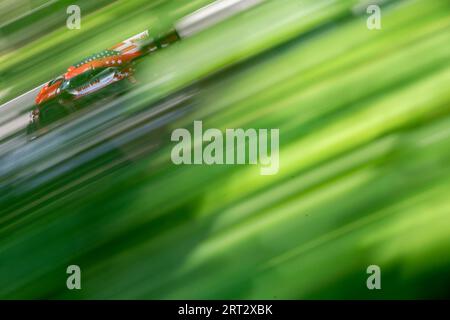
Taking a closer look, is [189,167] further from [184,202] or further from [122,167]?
[122,167]

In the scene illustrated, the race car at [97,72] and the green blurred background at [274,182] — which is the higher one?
the race car at [97,72]

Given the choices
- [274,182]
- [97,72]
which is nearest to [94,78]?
[97,72]

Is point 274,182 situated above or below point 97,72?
below

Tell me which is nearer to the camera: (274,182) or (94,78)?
(274,182)

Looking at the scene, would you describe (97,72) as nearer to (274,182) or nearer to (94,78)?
(94,78)

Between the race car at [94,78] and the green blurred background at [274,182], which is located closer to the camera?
the green blurred background at [274,182]

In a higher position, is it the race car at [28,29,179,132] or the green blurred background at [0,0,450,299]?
the race car at [28,29,179,132]

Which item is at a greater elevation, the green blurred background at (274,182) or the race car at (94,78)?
the race car at (94,78)
